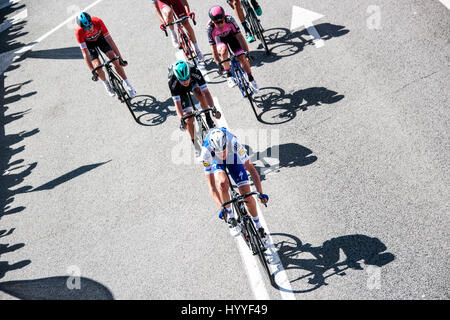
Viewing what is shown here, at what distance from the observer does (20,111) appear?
38.7ft

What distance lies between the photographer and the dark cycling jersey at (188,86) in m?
7.95

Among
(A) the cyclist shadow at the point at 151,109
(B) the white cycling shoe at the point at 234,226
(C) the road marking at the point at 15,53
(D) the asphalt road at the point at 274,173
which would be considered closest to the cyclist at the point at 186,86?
(D) the asphalt road at the point at 274,173

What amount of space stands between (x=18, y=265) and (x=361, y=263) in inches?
237

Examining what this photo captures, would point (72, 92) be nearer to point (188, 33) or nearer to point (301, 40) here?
point (188, 33)

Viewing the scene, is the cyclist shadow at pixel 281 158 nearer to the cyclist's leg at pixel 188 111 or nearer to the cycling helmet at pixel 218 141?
the cyclist's leg at pixel 188 111

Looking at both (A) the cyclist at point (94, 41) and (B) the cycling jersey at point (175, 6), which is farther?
(B) the cycling jersey at point (175, 6)

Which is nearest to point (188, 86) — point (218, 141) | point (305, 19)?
point (218, 141)

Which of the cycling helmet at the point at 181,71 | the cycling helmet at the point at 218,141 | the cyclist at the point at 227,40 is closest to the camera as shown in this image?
the cycling helmet at the point at 218,141

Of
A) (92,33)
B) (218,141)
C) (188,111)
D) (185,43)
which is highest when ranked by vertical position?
(92,33)

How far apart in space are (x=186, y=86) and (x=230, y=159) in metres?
2.23

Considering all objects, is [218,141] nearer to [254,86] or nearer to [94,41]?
[254,86]

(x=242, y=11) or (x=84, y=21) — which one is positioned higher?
(x=84, y=21)

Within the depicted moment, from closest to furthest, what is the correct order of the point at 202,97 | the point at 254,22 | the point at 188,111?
1. the point at 202,97
2. the point at 188,111
3. the point at 254,22

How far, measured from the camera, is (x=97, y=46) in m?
10.0
